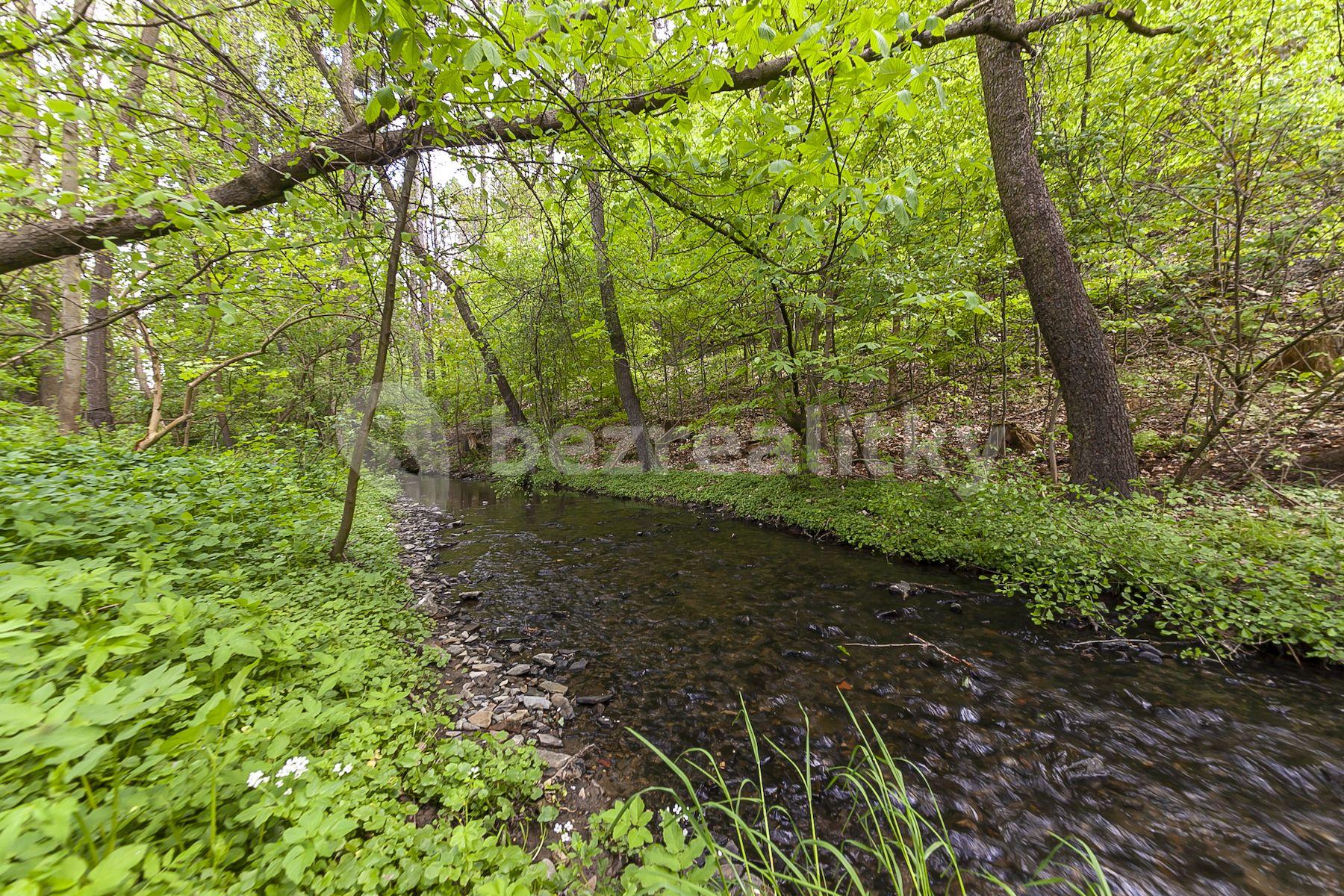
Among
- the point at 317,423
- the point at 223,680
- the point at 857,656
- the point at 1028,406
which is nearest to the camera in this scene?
the point at 223,680

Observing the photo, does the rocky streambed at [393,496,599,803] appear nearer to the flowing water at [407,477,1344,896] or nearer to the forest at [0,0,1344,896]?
the forest at [0,0,1344,896]

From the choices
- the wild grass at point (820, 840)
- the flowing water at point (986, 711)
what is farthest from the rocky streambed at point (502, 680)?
the wild grass at point (820, 840)

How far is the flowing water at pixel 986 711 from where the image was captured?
240 cm

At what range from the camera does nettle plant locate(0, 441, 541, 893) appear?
4.24ft

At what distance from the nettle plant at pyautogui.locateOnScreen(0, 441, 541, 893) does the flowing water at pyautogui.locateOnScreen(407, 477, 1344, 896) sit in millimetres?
1102

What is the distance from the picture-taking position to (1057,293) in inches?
214

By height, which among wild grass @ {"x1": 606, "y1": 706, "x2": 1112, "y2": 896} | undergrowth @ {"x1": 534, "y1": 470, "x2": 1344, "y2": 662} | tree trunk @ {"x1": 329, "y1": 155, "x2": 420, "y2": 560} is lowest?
wild grass @ {"x1": 606, "y1": 706, "x2": 1112, "y2": 896}

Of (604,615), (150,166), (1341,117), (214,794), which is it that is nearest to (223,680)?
(214,794)

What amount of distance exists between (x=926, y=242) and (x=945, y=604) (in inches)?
187

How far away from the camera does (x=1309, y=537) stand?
3.58m

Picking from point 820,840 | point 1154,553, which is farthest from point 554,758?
point 1154,553

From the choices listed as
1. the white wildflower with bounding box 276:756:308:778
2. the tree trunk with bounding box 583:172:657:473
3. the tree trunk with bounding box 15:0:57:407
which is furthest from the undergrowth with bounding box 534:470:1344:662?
the tree trunk with bounding box 15:0:57:407

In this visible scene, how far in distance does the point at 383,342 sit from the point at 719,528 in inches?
242

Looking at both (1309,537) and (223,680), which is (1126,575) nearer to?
(1309,537)
